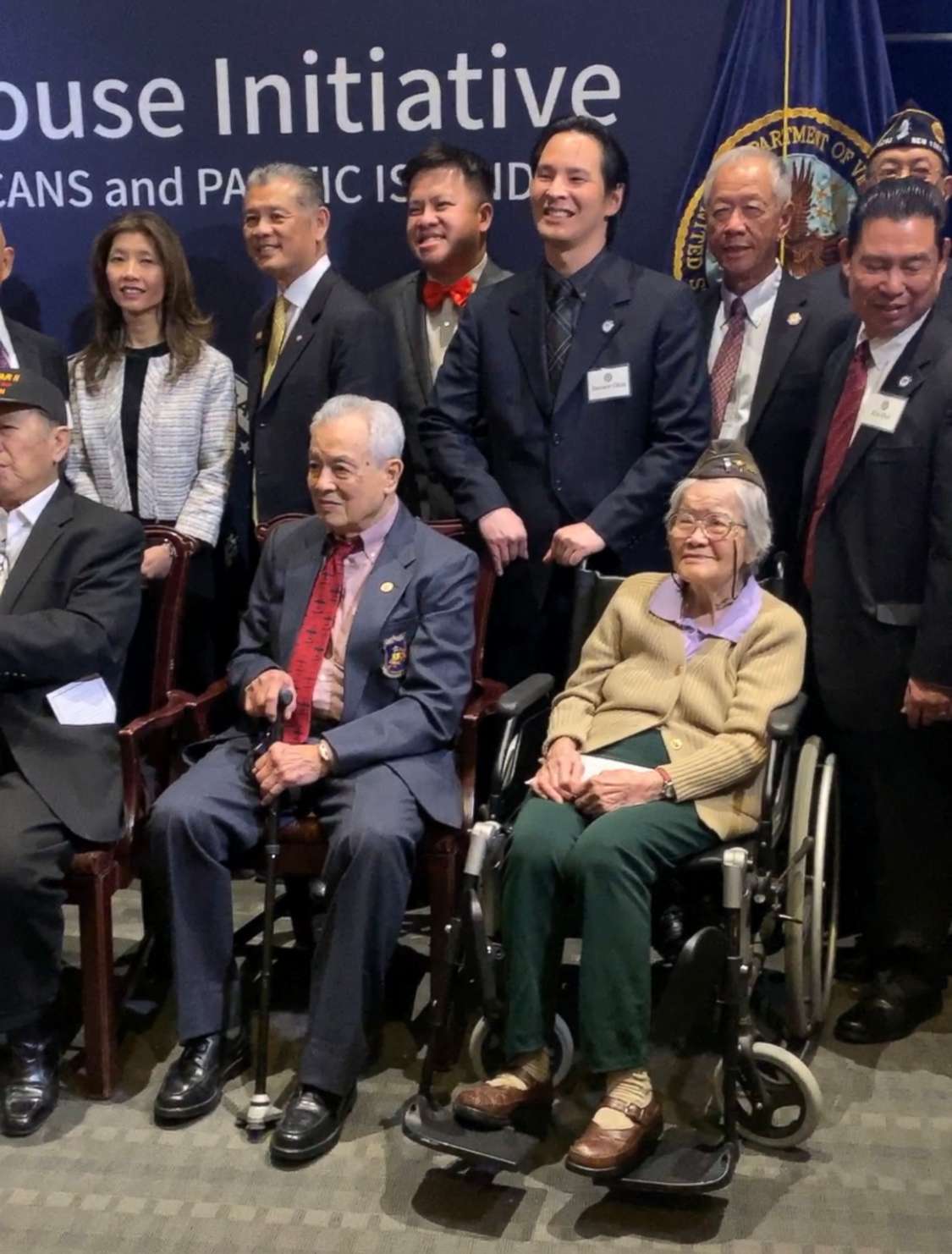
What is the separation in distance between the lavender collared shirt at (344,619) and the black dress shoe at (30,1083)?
86cm

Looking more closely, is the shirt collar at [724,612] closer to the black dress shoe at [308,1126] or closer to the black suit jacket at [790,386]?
the black suit jacket at [790,386]

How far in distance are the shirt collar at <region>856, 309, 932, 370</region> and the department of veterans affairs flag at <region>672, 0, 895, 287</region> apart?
0.83 m

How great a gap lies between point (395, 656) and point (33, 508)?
81 centimetres

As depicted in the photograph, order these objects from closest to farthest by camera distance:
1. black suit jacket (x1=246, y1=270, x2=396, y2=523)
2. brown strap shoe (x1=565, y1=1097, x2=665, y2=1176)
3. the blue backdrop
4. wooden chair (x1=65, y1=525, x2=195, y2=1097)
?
brown strap shoe (x1=565, y1=1097, x2=665, y2=1176) < wooden chair (x1=65, y1=525, x2=195, y2=1097) < black suit jacket (x1=246, y1=270, x2=396, y2=523) < the blue backdrop

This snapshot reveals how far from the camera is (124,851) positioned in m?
2.89

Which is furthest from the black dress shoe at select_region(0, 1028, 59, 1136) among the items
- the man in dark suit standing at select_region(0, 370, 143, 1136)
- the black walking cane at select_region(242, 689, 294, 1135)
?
the black walking cane at select_region(242, 689, 294, 1135)

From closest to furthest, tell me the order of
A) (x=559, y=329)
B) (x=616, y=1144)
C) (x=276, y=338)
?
(x=616, y=1144)
(x=559, y=329)
(x=276, y=338)

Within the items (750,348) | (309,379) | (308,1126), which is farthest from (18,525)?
(750,348)

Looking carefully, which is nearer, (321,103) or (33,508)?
(33,508)

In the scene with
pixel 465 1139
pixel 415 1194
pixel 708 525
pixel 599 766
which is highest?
pixel 708 525

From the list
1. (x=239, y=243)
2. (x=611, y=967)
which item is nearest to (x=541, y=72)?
(x=239, y=243)

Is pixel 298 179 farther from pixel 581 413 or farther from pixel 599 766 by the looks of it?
pixel 599 766

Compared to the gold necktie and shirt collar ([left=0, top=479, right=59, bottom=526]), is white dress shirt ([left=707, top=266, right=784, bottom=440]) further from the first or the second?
shirt collar ([left=0, top=479, right=59, bottom=526])

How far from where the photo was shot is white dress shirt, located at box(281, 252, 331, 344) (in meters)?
3.54
